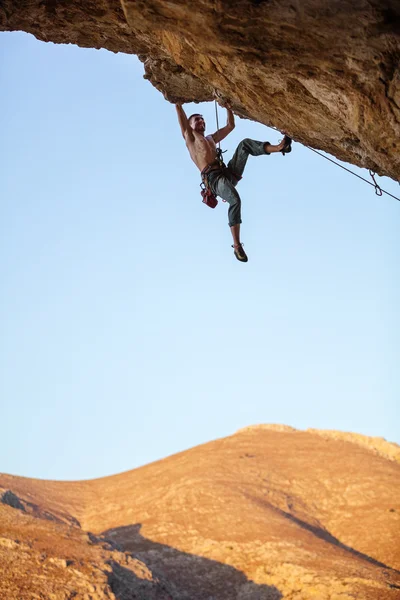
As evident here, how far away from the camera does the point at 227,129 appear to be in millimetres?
10297

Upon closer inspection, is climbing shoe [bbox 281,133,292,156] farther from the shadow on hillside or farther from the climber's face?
the shadow on hillside

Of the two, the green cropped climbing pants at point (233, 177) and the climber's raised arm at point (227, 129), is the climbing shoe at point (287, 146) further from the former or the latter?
the climber's raised arm at point (227, 129)

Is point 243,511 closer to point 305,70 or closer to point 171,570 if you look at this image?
point 171,570

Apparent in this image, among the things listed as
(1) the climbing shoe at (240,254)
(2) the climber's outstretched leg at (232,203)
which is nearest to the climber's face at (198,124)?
(2) the climber's outstretched leg at (232,203)

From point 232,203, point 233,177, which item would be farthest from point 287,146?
point 232,203

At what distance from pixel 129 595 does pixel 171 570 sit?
597 centimetres

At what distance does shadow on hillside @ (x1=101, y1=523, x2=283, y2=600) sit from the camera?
18.2 metres

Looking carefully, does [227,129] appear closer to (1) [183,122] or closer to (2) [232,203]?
(1) [183,122]

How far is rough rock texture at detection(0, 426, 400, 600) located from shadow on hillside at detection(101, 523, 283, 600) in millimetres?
53

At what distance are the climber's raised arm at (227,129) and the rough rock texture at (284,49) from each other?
0.24 m

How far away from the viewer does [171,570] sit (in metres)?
20.8

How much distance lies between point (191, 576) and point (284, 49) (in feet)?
58.4

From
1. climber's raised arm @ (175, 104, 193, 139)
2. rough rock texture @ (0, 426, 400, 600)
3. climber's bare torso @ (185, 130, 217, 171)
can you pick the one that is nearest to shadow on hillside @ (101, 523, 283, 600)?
rough rock texture @ (0, 426, 400, 600)

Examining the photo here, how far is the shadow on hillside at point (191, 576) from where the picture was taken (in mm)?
18192
